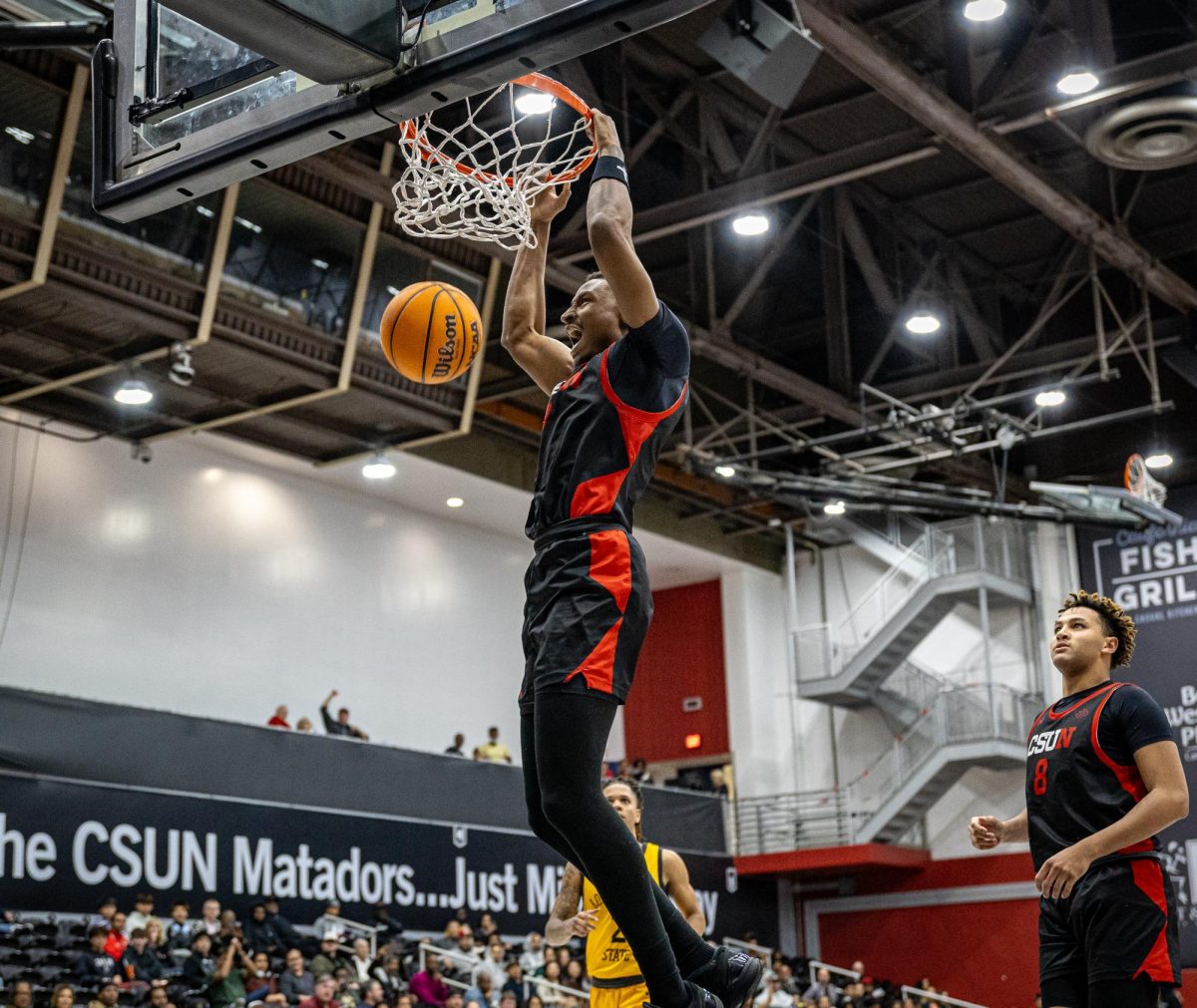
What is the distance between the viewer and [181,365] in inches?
703

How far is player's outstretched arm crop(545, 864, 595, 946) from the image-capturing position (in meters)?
6.30

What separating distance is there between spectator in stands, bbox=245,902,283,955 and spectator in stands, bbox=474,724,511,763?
6.11 m

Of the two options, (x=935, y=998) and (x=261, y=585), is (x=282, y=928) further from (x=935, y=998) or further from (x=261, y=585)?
(x=935, y=998)

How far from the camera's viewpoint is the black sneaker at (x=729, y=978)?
14.2 feet

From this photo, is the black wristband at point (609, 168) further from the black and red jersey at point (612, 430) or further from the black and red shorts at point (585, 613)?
the black and red shorts at point (585, 613)

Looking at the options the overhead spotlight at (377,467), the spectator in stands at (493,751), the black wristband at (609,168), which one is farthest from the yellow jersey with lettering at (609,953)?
the spectator in stands at (493,751)

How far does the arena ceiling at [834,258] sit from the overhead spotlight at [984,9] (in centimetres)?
108

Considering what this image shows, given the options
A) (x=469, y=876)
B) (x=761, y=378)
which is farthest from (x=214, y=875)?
(x=761, y=378)

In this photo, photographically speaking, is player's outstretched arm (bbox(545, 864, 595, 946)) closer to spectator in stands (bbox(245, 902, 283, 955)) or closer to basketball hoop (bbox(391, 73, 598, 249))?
basketball hoop (bbox(391, 73, 598, 249))

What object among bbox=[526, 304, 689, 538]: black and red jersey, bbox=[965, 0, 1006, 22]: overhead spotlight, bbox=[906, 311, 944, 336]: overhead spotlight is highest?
bbox=[906, 311, 944, 336]: overhead spotlight

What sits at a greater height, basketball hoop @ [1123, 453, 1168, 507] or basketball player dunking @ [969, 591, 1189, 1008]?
basketball hoop @ [1123, 453, 1168, 507]

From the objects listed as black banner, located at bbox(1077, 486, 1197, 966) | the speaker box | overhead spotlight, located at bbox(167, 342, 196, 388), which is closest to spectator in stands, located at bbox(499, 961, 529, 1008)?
overhead spotlight, located at bbox(167, 342, 196, 388)

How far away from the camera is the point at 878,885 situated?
29016 millimetres

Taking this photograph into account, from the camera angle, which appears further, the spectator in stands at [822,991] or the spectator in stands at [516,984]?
the spectator in stands at [822,991]
